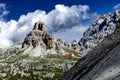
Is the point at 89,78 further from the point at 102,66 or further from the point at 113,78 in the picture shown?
the point at 113,78

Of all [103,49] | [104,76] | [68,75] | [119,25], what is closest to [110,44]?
[103,49]

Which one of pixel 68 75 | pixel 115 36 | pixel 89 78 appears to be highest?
pixel 115 36

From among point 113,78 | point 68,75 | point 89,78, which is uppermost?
point 68,75

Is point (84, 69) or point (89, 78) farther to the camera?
point (84, 69)

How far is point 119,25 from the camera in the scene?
42969 mm

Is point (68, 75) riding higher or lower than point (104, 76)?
higher

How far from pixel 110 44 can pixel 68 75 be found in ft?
24.6

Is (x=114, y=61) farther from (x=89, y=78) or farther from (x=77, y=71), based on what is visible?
(x=77, y=71)

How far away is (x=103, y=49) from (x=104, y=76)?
13924mm

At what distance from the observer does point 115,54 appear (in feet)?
107

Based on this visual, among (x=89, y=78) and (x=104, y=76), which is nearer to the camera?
(x=104, y=76)

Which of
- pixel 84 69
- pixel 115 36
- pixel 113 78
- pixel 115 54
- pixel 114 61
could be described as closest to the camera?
pixel 113 78

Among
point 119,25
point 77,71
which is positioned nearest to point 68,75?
point 77,71

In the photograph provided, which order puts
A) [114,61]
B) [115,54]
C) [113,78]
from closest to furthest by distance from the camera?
[113,78] < [114,61] < [115,54]
